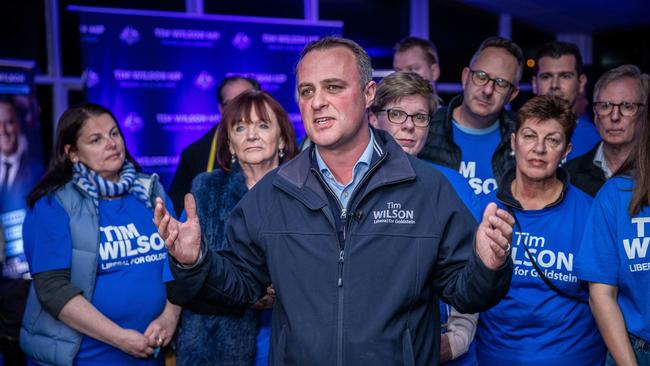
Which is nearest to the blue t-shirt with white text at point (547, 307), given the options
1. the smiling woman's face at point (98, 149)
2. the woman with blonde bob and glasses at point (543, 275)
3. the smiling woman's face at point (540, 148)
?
the woman with blonde bob and glasses at point (543, 275)

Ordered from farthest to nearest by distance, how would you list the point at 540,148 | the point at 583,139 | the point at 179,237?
the point at 583,139 < the point at 540,148 < the point at 179,237

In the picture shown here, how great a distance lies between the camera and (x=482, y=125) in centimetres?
314

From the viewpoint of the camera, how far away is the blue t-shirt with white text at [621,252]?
7.12 feet

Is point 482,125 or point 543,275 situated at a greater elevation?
point 482,125

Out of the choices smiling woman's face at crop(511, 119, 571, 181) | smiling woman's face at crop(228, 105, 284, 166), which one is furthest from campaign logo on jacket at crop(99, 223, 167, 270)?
smiling woman's face at crop(511, 119, 571, 181)

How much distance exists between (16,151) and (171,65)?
1.77 m

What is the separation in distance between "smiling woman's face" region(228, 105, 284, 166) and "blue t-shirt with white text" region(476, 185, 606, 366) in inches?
40.6

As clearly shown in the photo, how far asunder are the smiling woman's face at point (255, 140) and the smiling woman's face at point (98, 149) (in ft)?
1.77

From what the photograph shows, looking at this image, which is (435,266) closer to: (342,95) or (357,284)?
(357,284)

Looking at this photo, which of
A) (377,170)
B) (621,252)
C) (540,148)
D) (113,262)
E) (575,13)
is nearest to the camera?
(377,170)

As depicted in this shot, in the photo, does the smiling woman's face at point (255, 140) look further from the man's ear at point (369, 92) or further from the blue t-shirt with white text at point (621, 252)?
the blue t-shirt with white text at point (621, 252)

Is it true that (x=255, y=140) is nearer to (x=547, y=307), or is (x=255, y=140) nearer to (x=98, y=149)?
(x=98, y=149)

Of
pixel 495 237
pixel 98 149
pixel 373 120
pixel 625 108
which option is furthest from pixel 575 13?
pixel 495 237

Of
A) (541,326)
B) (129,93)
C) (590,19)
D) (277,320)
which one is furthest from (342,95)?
(590,19)
